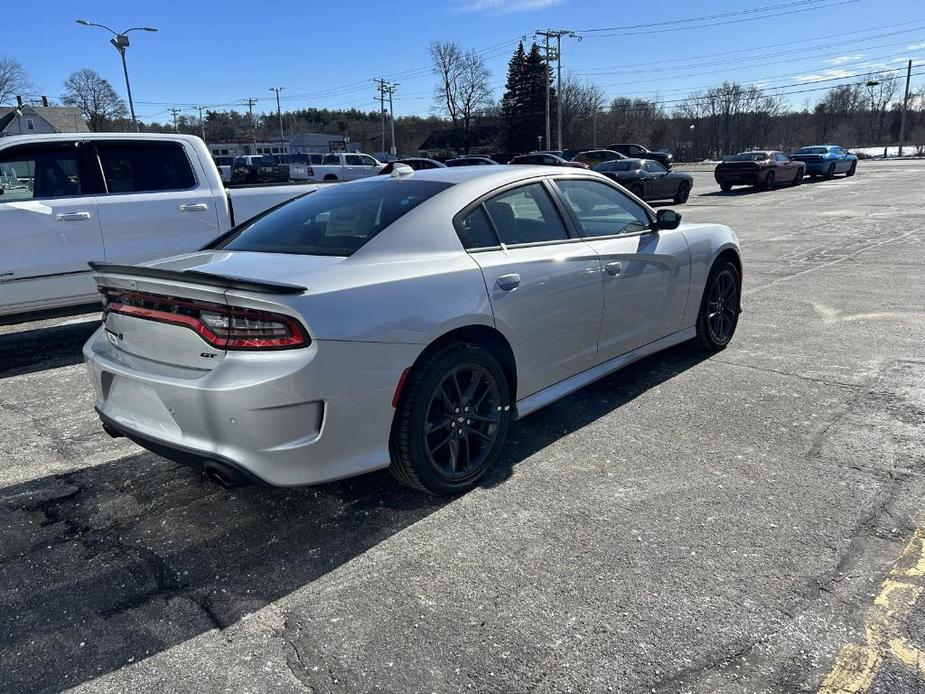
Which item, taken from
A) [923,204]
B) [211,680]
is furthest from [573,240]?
[923,204]

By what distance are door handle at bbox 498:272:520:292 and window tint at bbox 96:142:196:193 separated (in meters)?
4.55

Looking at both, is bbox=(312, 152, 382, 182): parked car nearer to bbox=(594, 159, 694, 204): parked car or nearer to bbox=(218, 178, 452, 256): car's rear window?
bbox=(594, 159, 694, 204): parked car

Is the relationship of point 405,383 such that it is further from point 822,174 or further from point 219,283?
point 822,174

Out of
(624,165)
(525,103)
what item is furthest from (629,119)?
(624,165)

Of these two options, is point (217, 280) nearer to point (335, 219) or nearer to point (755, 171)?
point (335, 219)

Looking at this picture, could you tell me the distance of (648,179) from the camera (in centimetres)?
2134

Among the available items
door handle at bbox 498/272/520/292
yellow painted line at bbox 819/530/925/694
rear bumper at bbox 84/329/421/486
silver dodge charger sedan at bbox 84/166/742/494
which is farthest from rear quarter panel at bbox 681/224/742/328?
rear bumper at bbox 84/329/421/486

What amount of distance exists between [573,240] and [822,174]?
105 ft

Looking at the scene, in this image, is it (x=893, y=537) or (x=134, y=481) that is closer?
(x=893, y=537)

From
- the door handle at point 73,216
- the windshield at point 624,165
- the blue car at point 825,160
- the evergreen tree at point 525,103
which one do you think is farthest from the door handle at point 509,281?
the evergreen tree at point 525,103

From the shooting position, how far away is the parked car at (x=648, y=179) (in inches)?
836

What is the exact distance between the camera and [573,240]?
13.0 feet

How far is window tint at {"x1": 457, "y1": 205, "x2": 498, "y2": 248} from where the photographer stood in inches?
134

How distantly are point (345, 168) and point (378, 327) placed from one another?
2974 cm
